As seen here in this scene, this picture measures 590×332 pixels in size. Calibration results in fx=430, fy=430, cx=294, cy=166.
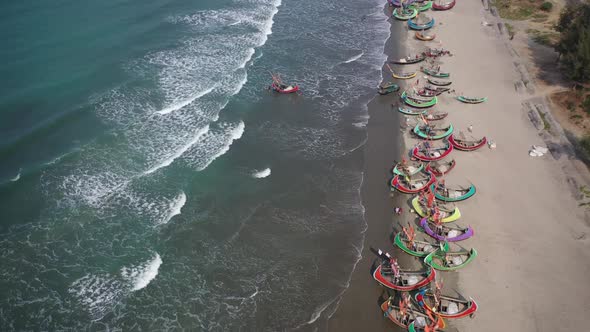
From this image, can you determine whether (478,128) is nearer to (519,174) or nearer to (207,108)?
(519,174)

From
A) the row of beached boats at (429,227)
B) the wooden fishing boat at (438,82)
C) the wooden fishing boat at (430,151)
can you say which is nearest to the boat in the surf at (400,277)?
the row of beached boats at (429,227)

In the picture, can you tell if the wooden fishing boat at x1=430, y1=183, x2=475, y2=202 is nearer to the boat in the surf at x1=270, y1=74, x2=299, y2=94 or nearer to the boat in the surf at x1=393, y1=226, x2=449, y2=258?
the boat in the surf at x1=393, y1=226, x2=449, y2=258

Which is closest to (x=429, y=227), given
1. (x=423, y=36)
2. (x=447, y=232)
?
(x=447, y=232)

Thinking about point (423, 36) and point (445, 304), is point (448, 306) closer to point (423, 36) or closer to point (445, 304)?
point (445, 304)

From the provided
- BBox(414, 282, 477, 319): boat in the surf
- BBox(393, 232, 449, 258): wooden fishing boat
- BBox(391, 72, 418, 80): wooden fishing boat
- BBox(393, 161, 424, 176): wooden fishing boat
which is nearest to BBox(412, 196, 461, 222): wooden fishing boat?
BBox(393, 232, 449, 258): wooden fishing boat

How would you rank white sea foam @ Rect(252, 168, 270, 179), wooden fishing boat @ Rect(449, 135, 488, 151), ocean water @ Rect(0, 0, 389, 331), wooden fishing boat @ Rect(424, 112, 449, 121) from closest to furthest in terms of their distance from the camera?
ocean water @ Rect(0, 0, 389, 331), white sea foam @ Rect(252, 168, 270, 179), wooden fishing boat @ Rect(449, 135, 488, 151), wooden fishing boat @ Rect(424, 112, 449, 121)

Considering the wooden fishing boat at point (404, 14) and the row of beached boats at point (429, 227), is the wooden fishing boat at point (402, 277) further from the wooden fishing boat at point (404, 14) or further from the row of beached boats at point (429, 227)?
the wooden fishing boat at point (404, 14)
